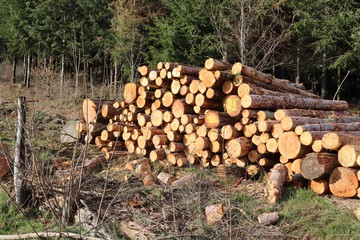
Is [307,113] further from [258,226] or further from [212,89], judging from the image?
[258,226]

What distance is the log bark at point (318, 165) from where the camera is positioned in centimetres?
571

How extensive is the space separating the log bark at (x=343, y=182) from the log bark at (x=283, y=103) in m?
1.95

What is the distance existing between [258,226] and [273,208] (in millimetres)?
1002

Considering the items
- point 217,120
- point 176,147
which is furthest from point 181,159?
point 217,120

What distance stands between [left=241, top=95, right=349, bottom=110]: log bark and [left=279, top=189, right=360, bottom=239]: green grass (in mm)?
1954

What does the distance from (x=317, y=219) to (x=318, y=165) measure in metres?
0.84

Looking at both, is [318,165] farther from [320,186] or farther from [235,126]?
[235,126]

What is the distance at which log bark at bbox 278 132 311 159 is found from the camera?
6250 millimetres

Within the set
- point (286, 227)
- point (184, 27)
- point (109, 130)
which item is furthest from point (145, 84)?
point (184, 27)

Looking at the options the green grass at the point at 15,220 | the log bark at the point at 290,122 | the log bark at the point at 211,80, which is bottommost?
the green grass at the point at 15,220

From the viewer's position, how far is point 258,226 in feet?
15.2

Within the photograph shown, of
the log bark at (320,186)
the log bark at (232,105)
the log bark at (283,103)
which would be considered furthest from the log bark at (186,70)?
the log bark at (320,186)

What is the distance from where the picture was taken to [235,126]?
735 cm

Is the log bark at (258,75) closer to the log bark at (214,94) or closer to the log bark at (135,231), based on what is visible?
the log bark at (214,94)
